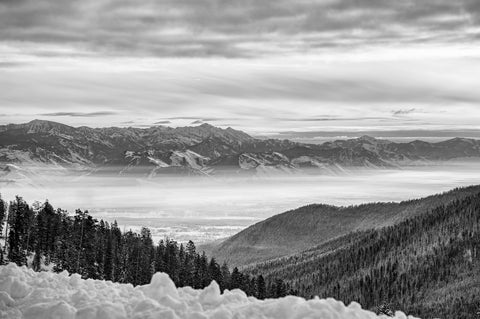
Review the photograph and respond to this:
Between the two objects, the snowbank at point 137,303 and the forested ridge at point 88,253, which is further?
the forested ridge at point 88,253

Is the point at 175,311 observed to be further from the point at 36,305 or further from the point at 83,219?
the point at 83,219

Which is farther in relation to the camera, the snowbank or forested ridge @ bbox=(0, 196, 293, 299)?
forested ridge @ bbox=(0, 196, 293, 299)

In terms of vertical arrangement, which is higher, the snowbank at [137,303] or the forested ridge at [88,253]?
the snowbank at [137,303]

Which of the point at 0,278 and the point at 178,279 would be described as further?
the point at 178,279

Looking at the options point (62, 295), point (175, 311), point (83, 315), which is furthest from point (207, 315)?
point (62, 295)

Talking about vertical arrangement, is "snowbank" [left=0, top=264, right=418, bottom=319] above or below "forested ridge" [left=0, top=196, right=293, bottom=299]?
above
